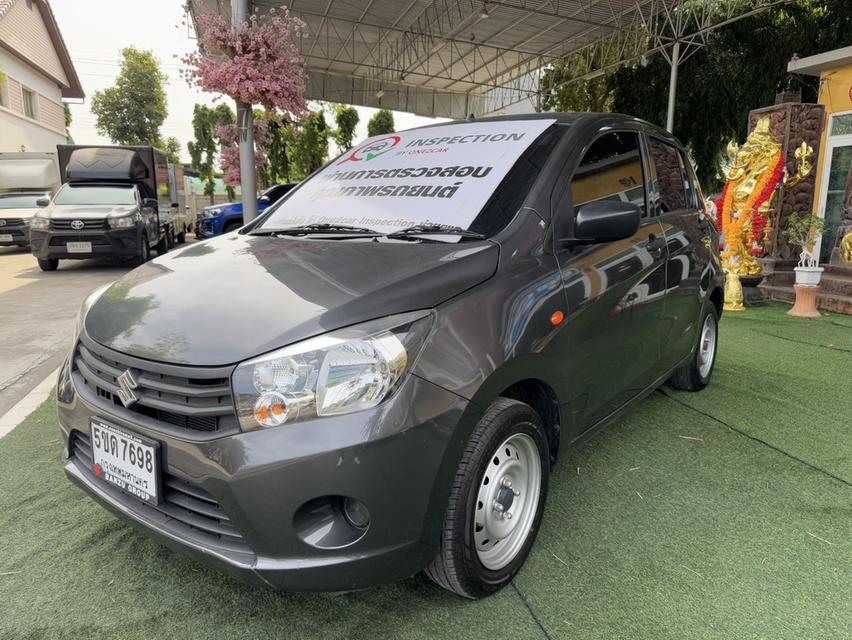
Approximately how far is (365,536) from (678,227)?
243 centimetres

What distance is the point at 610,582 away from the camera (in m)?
1.99

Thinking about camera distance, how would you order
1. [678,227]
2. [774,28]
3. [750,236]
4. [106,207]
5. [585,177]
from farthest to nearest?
1. [774,28]
2. [106,207]
3. [750,236]
4. [678,227]
5. [585,177]

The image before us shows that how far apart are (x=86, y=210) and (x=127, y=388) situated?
9704mm

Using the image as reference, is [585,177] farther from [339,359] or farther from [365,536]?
[365,536]

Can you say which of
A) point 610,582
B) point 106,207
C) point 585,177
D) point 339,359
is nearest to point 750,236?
point 585,177

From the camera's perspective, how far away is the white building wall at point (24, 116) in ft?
68.5

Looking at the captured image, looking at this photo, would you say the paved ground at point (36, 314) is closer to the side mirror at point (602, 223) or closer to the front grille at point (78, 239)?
the front grille at point (78, 239)

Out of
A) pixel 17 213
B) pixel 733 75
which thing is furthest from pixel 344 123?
pixel 733 75

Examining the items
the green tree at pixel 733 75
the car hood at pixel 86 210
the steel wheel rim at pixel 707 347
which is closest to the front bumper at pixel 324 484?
the steel wheel rim at pixel 707 347

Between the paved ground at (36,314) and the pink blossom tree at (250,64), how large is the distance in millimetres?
3367

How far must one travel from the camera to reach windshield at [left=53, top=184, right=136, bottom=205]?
1037cm

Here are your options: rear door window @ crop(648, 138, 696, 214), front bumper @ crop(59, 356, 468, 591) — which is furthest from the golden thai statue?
front bumper @ crop(59, 356, 468, 591)

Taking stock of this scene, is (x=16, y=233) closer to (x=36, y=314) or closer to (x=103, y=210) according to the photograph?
(x=103, y=210)

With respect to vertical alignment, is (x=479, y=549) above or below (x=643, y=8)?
below
